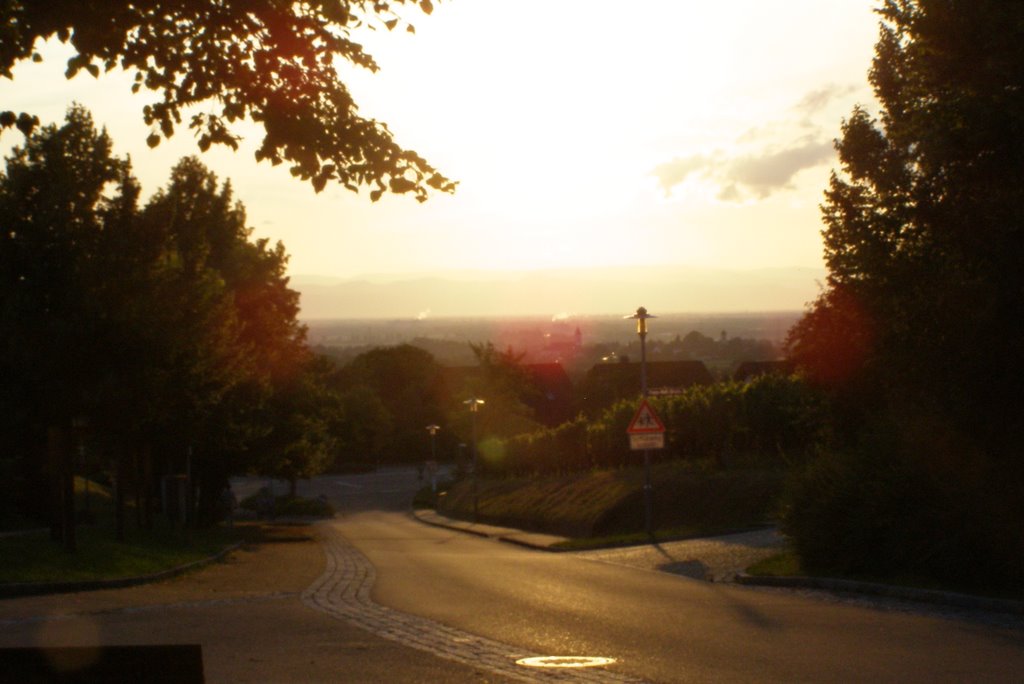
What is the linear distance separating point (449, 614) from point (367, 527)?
127 ft

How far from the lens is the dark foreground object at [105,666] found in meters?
4.37

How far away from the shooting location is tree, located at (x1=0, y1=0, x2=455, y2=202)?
9.06m

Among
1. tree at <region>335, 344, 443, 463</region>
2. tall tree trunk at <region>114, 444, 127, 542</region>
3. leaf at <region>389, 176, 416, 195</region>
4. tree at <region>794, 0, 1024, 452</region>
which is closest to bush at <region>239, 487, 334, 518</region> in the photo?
tree at <region>335, 344, 443, 463</region>

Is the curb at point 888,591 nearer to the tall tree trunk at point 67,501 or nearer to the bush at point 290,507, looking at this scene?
the tall tree trunk at point 67,501

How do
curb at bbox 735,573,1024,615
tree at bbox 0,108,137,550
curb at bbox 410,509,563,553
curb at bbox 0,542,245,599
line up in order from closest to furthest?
curb at bbox 735,573,1024,615 → curb at bbox 0,542,245,599 → tree at bbox 0,108,137,550 → curb at bbox 410,509,563,553

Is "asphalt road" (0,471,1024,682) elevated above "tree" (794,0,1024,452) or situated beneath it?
situated beneath

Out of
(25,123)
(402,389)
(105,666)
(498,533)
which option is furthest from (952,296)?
(402,389)

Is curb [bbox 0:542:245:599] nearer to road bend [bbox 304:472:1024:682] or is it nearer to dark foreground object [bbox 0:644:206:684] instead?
road bend [bbox 304:472:1024:682]

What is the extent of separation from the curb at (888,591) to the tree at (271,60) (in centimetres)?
837

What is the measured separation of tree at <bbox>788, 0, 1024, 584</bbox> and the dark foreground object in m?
11.9

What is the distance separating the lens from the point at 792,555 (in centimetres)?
1988

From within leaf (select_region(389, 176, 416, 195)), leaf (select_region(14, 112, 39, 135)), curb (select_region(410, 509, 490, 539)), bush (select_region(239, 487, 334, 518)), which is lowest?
bush (select_region(239, 487, 334, 518))

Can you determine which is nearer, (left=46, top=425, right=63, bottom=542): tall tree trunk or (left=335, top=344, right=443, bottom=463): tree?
(left=46, top=425, right=63, bottom=542): tall tree trunk

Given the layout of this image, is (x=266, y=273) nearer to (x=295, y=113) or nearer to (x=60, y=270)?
(x=60, y=270)
